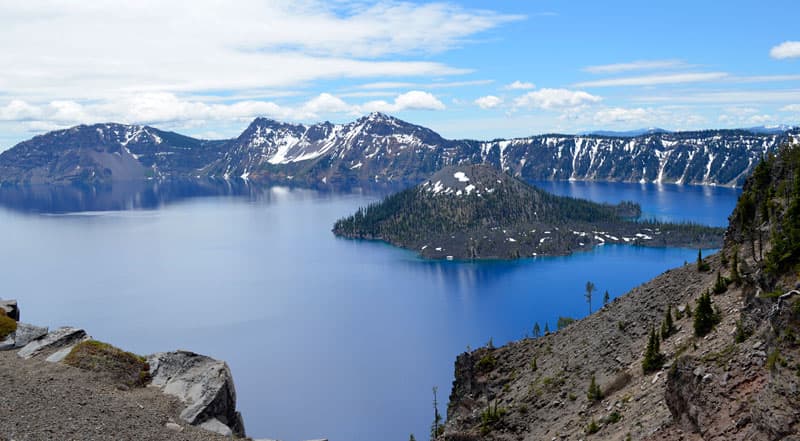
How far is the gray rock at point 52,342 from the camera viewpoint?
→ 133 ft

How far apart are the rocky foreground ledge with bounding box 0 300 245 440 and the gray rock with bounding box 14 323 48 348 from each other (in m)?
0.06

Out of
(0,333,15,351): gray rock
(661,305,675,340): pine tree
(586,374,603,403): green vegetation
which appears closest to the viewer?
(586,374,603,403): green vegetation

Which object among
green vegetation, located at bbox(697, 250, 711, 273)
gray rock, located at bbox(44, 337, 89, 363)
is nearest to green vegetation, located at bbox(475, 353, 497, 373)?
green vegetation, located at bbox(697, 250, 711, 273)

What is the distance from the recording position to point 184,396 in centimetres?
3569

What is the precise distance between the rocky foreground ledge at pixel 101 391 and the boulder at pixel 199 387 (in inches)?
2.3

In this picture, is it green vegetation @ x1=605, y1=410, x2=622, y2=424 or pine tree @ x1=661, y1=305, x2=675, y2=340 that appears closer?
green vegetation @ x1=605, y1=410, x2=622, y2=424

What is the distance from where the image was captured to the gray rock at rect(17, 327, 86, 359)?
4048 centimetres

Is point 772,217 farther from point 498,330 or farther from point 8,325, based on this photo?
point 498,330

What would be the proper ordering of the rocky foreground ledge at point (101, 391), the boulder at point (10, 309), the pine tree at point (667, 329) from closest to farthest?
the rocky foreground ledge at point (101, 391), the pine tree at point (667, 329), the boulder at point (10, 309)

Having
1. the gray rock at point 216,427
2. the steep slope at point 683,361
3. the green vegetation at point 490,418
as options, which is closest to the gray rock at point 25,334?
the gray rock at point 216,427

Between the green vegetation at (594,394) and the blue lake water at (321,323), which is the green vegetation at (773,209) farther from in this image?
the blue lake water at (321,323)

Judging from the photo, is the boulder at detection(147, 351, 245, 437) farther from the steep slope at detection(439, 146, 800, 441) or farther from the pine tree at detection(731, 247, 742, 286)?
the pine tree at detection(731, 247, 742, 286)

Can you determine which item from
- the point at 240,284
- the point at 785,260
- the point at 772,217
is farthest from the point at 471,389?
the point at 240,284

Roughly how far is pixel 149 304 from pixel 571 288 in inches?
4809
